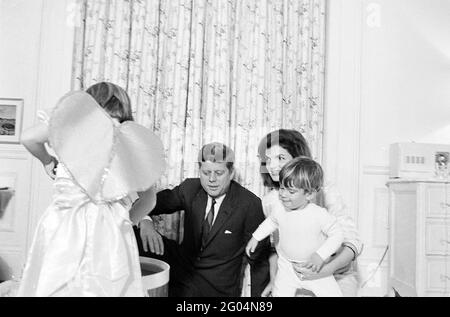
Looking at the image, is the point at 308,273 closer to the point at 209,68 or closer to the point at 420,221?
the point at 420,221

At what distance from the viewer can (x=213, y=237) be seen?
4.37ft

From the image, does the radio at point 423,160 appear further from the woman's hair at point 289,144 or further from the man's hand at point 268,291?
the man's hand at point 268,291

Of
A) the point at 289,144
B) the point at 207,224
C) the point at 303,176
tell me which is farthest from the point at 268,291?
the point at 289,144

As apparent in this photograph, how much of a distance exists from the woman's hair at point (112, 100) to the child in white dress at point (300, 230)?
1.72 feet

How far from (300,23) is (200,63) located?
53cm

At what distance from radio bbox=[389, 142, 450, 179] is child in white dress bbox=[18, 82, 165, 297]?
1295 millimetres

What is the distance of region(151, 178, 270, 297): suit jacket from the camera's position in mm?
1311

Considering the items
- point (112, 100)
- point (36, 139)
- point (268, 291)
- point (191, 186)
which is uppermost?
point (112, 100)

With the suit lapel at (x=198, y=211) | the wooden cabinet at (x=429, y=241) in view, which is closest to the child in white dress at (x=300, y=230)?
the suit lapel at (x=198, y=211)

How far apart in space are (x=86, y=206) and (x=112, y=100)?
29cm

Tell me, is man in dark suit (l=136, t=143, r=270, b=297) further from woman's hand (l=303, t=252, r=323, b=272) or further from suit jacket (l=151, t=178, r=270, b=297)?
woman's hand (l=303, t=252, r=323, b=272)

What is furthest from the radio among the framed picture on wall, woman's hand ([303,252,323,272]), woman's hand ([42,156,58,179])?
the framed picture on wall

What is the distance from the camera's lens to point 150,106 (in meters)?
1.75

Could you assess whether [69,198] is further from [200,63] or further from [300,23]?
[300,23]
